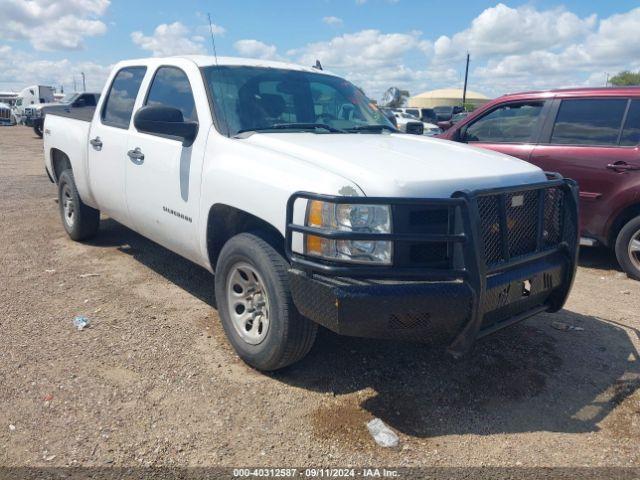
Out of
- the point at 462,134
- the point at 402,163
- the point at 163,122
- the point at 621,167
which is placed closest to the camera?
the point at 402,163

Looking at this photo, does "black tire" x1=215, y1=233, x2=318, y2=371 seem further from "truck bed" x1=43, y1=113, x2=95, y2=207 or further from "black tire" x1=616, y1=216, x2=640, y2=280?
"black tire" x1=616, y1=216, x2=640, y2=280

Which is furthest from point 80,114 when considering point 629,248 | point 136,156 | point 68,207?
point 629,248

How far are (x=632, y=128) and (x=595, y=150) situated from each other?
383 mm

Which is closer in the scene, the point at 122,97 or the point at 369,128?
the point at 369,128

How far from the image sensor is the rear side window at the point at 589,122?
5.71 m

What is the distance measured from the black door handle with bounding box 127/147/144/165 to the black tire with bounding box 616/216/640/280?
A: 4.62 meters

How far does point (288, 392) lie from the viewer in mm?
3316

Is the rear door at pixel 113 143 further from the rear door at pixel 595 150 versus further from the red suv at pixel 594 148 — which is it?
the rear door at pixel 595 150

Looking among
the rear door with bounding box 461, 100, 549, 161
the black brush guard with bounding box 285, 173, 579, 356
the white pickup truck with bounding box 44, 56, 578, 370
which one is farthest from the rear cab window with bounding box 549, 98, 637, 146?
the black brush guard with bounding box 285, 173, 579, 356

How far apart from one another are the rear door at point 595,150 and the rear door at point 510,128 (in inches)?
5.6

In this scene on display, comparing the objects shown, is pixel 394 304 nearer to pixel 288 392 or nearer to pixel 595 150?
pixel 288 392

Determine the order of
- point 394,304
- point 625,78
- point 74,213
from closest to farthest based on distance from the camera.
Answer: point 394,304, point 74,213, point 625,78

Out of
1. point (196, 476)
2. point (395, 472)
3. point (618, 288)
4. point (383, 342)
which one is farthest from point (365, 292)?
point (618, 288)

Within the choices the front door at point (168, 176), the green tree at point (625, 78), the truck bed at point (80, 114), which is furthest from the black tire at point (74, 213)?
the green tree at point (625, 78)
